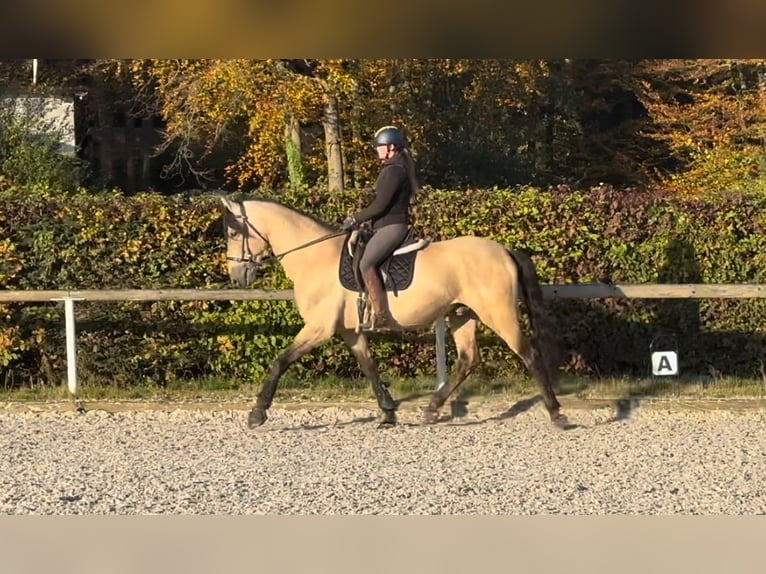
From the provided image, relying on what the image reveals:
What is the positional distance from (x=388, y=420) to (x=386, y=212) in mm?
1788

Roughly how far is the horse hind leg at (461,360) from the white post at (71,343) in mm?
3327

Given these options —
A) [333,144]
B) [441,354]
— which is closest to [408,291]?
[441,354]

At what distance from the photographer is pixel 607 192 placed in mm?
9078

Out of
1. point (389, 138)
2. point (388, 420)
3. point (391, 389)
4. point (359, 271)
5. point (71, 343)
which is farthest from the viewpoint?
point (391, 389)

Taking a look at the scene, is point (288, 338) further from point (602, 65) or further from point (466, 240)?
point (602, 65)

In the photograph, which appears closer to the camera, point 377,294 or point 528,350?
point 377,294

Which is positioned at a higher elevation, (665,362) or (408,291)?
(408,291)

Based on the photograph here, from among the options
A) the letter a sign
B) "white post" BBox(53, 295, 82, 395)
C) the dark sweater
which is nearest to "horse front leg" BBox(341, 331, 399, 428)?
the dark sweater

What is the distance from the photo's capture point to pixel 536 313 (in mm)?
7449

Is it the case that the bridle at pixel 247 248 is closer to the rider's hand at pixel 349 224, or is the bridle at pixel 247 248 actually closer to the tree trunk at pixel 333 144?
the rider's hand at pixel 349 224

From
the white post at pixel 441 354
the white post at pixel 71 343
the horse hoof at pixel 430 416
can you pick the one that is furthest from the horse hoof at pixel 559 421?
the white post at pixel 71 343

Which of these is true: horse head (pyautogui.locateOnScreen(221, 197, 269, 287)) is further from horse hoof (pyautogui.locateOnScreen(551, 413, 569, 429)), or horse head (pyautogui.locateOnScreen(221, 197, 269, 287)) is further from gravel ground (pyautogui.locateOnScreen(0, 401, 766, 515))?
horse hoof (pyautogui.locateOnScreen(551, 413, 569, 429))

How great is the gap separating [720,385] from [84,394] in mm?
6006

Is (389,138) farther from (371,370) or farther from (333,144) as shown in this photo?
(333,144)
